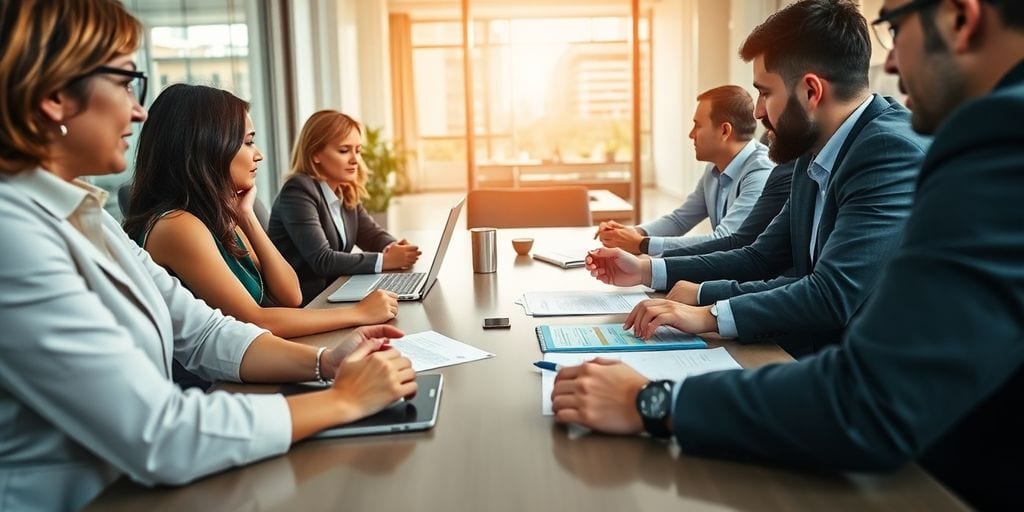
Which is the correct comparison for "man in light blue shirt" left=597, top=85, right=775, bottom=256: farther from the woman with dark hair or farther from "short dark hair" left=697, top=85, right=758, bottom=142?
the woman with dark hair

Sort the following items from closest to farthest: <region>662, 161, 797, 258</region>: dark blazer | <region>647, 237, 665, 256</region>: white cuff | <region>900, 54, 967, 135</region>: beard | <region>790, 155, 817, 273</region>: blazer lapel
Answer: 1. <region>900, 54, 967, 135</region>: beard
2. <region>790, 155, 817, 273</region>: blazer lapel
3. <region>662, 161, 797, 258</region>: dark blazer
4. <region>647, 237, 665, 256</region>: white cuff

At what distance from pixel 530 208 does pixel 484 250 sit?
168cm

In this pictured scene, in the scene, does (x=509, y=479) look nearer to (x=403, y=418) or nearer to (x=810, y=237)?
(x=403, y=418)

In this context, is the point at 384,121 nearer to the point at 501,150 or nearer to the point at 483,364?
the point at 501,150

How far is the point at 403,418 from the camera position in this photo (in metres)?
1.14

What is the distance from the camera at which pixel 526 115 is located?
13.4 metres

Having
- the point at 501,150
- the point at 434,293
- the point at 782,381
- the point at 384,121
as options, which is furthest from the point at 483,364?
the point at 501,150

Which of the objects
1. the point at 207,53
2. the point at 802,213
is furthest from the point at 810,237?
the point at 207,53

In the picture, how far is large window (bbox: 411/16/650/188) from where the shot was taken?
42.3 ft

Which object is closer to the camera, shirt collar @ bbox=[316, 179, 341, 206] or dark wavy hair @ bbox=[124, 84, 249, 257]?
dark wavy hair @ bbox=[124, 84, 249, 257]

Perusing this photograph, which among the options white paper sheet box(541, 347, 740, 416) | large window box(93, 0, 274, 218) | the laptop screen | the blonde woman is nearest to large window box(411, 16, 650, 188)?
large window box(93, 0, 274, 218)

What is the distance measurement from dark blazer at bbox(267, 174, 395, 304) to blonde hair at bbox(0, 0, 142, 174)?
1.71 m

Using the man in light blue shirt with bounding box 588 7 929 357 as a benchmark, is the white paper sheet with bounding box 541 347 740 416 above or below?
below

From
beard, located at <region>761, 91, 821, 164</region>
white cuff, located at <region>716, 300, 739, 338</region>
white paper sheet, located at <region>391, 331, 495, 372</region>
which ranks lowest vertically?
white paper sheet, located at <region>391, 331, 495, 372</region>
